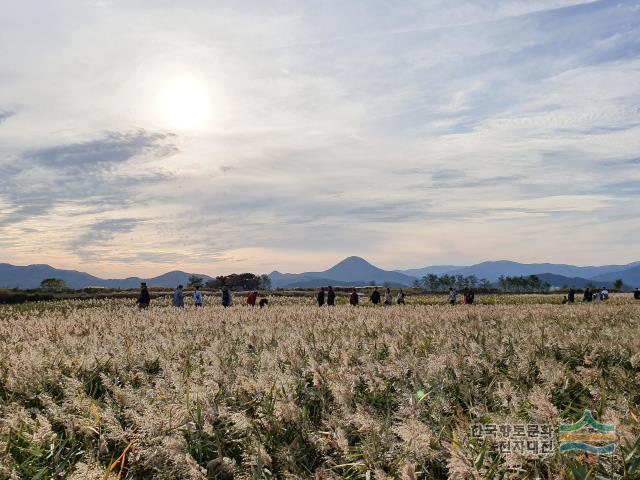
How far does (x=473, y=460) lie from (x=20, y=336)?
1123cm

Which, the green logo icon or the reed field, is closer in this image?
the green logo icon

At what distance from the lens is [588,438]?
3238 millimetres

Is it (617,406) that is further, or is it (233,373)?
(233,373)

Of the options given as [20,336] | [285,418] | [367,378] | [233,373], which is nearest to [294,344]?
[233,373]

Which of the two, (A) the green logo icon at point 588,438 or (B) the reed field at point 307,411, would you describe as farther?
(B) the reed field at point 307,411

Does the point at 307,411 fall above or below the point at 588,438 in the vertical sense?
below

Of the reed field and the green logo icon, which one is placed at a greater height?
the green logo icon

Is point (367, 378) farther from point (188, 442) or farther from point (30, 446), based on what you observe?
point (30, 446)

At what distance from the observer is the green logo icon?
3152 millimetres

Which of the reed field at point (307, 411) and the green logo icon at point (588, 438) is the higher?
the green logo icon at point (588, 438)

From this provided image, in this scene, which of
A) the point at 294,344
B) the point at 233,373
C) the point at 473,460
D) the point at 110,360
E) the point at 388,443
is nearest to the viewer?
the point at 473,460

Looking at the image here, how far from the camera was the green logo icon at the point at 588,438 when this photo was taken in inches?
124

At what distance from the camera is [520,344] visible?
8414mm

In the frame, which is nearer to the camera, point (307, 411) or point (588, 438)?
point (588, 438)
